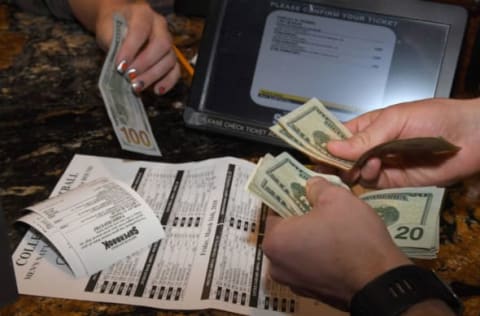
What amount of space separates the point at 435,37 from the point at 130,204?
56cm

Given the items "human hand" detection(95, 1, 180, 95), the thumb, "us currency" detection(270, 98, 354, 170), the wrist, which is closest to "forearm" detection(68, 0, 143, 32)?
"human hand" detection(95, 1, 180, 95)

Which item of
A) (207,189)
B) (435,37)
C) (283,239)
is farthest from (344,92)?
(283,239)

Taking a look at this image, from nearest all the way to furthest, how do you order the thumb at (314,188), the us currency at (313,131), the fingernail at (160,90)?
the thumb at (314,188) → the us currency at (313,131) → the fingernail at (160,90)

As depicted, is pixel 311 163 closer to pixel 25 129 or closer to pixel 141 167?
pixel 141 167

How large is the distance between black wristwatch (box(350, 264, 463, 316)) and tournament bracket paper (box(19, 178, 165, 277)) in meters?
0.35

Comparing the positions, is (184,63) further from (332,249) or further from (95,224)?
(332,249)

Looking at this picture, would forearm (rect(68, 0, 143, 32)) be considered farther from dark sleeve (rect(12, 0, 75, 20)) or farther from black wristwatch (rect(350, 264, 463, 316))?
black wristwatch (rect(350, 264, 463, 316))

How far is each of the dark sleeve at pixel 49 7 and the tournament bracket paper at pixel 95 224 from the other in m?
0.59

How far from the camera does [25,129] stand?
3.54 feet

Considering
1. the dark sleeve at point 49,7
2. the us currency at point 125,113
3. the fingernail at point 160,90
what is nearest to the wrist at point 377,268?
the us currency at point 125,113

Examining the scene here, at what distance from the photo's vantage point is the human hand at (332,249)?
66 centimetres

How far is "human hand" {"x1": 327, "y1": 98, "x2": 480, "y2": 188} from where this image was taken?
885 millimetres

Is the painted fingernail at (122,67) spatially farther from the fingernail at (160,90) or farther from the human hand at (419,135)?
the human hand at (419,135)

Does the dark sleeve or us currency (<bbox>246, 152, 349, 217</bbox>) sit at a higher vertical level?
the dark sleeve
